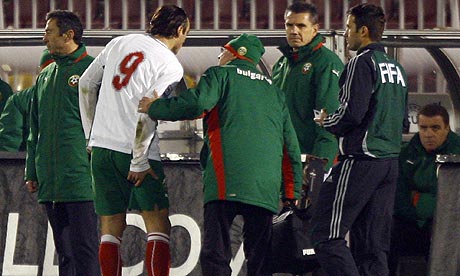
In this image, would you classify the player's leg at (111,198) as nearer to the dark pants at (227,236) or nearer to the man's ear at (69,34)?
the dark pants at (227,236)

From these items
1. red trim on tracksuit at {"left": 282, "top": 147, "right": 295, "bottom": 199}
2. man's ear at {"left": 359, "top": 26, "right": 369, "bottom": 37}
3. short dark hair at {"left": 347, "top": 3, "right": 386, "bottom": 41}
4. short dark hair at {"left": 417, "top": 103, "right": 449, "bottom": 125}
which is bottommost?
red trim on tracksuit at {"left": 282, "top": 147, "right": 295, "bottom": 199}

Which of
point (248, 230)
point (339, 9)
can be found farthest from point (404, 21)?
point (248, 230)

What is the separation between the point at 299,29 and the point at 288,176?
1.23 m

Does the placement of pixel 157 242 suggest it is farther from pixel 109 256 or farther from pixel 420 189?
pixel 420 189

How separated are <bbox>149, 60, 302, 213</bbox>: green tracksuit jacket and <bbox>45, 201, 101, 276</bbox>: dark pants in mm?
932

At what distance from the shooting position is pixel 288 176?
349 inches

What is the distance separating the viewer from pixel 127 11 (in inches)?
682

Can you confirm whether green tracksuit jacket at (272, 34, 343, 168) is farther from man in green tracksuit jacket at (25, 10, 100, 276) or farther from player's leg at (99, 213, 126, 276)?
player's leg at (99, 213, 126, 276)

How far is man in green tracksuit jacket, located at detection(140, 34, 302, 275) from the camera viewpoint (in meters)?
8.54

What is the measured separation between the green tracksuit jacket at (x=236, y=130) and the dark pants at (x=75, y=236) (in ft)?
3.06

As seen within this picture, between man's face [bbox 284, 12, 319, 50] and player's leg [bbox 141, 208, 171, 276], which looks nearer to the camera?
player's leg [bbox 141, 208, 171, 276]

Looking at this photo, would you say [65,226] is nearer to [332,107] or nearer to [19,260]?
[19,260]

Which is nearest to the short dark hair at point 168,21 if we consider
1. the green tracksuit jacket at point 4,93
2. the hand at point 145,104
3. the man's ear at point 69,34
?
the hand at point 145,104

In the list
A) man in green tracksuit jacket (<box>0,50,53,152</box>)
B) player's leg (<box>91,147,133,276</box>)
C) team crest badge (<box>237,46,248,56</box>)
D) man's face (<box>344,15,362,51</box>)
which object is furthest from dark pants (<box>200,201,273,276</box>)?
man in green tracksuit jacket (<box>0,50,53,152</box>)
